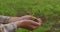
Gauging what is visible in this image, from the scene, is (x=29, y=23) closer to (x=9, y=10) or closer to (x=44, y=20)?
(x=44, y=20)

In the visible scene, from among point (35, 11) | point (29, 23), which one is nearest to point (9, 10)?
point (35, 11)

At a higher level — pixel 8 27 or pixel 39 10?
pixel 39 10

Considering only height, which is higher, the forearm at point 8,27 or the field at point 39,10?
the field at point 39,10

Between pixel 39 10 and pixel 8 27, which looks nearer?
pixel 8 27

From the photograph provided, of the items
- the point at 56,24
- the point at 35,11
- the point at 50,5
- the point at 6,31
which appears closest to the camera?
the point at 6,31

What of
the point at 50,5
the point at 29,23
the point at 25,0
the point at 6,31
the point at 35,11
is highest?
the point at 25,0

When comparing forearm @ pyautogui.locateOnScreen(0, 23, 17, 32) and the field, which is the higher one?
the field

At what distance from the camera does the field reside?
11.9ft

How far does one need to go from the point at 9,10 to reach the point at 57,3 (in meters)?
0.95

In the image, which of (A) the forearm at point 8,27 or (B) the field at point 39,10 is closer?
(A) the forearm at point 8,27

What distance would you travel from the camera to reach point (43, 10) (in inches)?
163

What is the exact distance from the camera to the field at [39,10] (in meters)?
3.63

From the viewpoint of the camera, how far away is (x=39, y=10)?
4.14 m

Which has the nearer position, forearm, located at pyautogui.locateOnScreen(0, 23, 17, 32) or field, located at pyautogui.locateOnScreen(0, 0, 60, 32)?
forearm, located at pyautogui.locateOnScreen(0, 23, 17, 32)
